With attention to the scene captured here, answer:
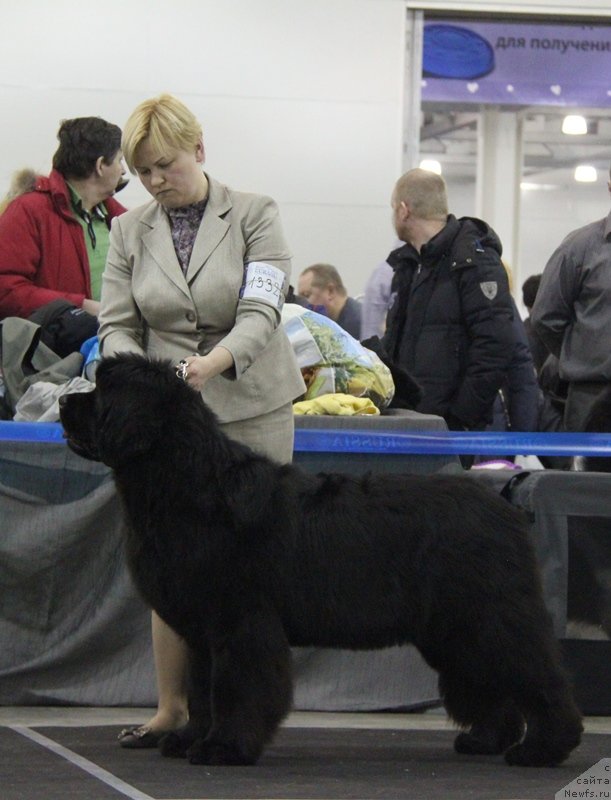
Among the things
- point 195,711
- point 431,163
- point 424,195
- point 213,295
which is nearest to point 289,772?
point 195,711

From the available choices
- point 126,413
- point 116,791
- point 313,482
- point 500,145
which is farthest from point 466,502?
point 500,145

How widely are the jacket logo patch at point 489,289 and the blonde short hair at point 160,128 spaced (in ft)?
6.83

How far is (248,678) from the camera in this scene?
3689 millimetres

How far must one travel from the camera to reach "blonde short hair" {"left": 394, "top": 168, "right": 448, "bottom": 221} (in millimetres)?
5996

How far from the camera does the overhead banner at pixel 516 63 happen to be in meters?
10.2

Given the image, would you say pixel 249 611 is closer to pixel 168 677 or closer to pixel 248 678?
pixel 248 678

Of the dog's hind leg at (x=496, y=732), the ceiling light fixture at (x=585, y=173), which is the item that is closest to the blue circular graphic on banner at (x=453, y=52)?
the ceiling light fixture at (x=585, y=173)

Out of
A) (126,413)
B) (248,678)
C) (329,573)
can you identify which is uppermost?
(126,413)

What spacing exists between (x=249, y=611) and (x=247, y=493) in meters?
0.32

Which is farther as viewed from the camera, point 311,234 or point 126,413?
point 311,234

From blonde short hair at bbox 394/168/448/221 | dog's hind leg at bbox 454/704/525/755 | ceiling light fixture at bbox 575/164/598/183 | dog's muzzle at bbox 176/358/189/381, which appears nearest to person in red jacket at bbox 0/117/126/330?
blonde short hair at bbox 394/168/448/221

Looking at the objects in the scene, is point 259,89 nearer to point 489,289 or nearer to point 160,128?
point 489,289

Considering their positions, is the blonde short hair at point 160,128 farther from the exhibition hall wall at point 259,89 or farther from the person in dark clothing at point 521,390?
the exhibition hall wall at point 259,89

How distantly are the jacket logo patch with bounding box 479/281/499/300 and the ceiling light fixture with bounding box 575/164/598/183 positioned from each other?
976cm
